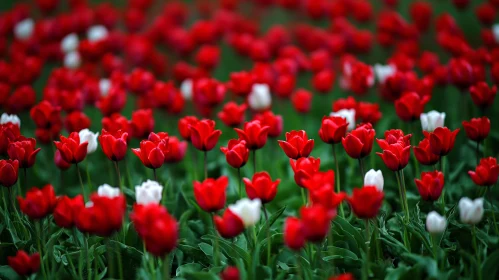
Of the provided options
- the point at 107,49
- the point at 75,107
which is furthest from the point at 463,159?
the point at 107,49

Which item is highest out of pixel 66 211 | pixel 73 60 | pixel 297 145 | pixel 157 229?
pixel 157 229

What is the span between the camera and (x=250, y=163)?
12.0 ft

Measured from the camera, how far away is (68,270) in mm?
2498

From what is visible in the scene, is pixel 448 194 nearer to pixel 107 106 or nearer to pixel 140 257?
pixel 140 257

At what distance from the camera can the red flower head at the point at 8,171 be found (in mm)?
2389

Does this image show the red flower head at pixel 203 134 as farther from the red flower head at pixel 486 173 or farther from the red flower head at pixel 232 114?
the red flower head at pixel 486 173

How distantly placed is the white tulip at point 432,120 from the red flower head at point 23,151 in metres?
1.98

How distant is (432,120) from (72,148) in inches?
72.2

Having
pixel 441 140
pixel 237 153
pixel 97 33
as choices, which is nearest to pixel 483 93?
pixel 441 140

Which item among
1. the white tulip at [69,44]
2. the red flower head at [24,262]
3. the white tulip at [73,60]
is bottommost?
the white tulip at [73,60]

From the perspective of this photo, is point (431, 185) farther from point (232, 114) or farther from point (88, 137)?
point (88, 137)

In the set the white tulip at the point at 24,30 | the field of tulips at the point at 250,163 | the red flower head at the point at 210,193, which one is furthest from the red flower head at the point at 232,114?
the white tulip at the point at 24,30

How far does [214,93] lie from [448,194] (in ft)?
5.05

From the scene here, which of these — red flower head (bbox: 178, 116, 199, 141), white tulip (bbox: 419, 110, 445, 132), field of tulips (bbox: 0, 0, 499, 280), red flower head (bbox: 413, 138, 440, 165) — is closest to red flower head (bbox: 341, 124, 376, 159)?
field of tulips (bbox: 0, 0, 499, 280)
